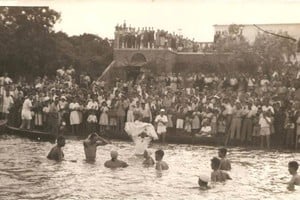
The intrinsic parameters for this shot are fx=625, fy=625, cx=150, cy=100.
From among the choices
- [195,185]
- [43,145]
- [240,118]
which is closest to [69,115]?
[43,145]

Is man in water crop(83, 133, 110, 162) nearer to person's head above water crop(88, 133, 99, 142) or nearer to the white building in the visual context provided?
person's head above water crop(88, 133, 99, 142)

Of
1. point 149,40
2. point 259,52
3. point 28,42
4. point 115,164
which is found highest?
point 149,40

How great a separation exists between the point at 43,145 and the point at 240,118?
603 centimetres

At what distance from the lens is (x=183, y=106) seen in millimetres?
20078

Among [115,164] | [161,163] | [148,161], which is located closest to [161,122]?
[148,161]

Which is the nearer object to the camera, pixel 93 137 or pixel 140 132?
pixel 93 137

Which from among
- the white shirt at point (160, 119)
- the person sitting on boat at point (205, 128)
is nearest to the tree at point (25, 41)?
the white shirt at point (160, 119)

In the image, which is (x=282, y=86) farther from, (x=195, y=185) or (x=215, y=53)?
(x=195, y=185)

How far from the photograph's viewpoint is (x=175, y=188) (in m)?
13.0

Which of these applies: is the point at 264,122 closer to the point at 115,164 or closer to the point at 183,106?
the point at 183,106

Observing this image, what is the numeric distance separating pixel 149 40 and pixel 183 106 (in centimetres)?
854

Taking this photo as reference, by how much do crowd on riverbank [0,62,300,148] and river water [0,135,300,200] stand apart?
3.74 feet

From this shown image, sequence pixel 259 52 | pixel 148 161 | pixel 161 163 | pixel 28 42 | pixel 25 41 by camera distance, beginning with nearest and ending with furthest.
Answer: pixel 161 163 < pixel 148 161 < pixel 25 41 < pixel 28 42 < pixel 259 52

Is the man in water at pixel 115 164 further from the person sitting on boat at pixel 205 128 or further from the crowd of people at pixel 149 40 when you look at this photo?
the crowd of people at pixel 149 40
